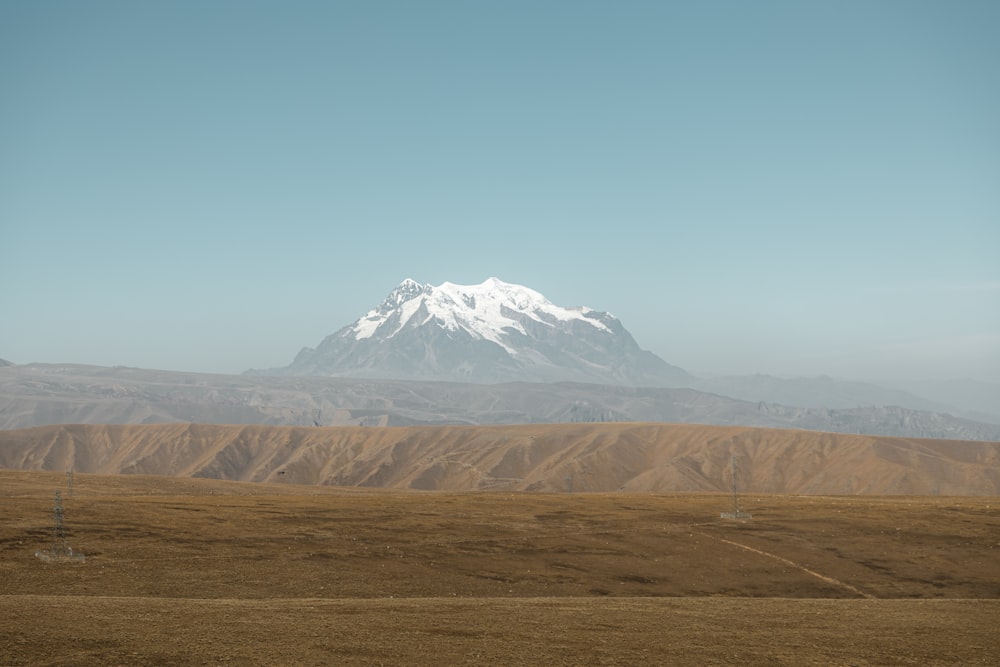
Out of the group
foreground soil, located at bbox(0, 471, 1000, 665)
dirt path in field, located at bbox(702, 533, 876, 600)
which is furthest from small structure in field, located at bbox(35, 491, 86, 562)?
dirt path in field, located at bbox(702, 533, 876, 600)

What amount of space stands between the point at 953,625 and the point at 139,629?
43.5 meters

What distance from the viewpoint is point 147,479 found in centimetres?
15238

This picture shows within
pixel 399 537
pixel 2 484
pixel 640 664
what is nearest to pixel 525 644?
pixel 640 664

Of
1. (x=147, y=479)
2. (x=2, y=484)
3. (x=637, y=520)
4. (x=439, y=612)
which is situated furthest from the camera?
(x=147, y=479)

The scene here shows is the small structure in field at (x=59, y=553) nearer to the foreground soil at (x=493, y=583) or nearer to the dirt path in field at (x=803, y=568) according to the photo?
the foreground soil at (x=493, y=583)

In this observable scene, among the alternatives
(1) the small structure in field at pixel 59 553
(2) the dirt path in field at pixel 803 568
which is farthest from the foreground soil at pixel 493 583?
(1) the small structure in field at pixel 59 553

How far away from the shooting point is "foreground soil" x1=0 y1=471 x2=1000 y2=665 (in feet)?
131

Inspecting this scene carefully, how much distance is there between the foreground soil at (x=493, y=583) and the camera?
131ft

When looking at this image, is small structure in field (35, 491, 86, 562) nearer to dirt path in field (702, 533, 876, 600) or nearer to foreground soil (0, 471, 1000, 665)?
foreground soil (0, 471, 1000, 665)

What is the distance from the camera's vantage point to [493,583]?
6612cm

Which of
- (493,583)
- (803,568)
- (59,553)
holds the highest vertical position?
(803,568)

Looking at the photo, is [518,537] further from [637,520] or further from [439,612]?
[439,612]

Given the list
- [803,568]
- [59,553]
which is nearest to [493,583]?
[803,568]

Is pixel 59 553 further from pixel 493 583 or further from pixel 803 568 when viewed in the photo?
pixel 803 568
